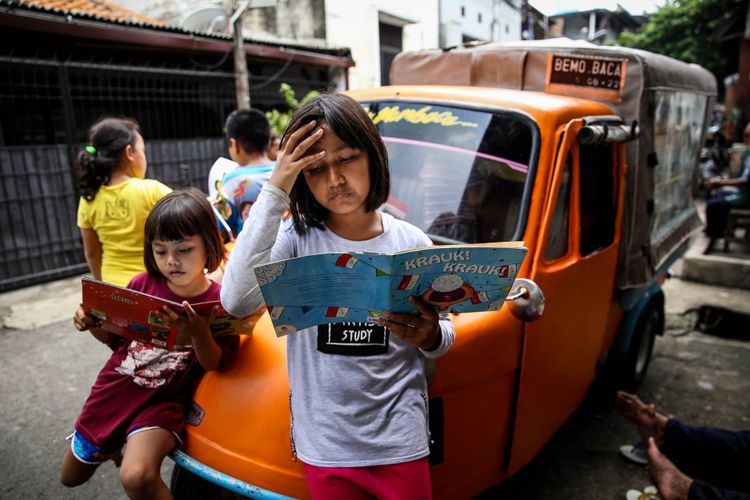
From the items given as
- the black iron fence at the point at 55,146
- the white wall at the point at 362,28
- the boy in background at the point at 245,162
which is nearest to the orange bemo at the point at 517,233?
the boy in background at the point at 245,162

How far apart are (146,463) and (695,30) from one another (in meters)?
24.0

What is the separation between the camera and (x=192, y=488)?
1946mm

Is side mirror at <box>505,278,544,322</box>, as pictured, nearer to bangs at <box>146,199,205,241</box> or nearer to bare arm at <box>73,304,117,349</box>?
bangs at <box>146,199,205,241</box>

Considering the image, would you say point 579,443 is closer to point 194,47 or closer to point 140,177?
point 140,177

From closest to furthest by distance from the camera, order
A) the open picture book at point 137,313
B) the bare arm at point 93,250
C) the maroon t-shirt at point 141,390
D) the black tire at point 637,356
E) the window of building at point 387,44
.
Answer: the open picture book at point 137,313 < the maroon t-shirt at point 141,390 < the bare arm at point 93,250 < the black tire at point 637,356 < the window of building at point 387,44

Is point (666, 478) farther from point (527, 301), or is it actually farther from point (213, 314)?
point (213, 314)

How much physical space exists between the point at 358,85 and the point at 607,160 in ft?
38.1

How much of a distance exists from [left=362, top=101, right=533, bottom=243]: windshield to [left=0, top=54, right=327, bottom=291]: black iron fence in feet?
17.8

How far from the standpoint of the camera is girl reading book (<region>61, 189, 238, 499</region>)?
1.75 metres

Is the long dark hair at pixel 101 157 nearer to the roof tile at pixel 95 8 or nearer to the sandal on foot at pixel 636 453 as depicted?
the sandal on foot at pixel 636 453

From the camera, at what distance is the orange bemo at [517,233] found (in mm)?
1756

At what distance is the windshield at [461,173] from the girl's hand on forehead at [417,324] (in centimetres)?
100

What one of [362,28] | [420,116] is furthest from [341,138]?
[362,28]

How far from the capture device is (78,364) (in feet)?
13.6
